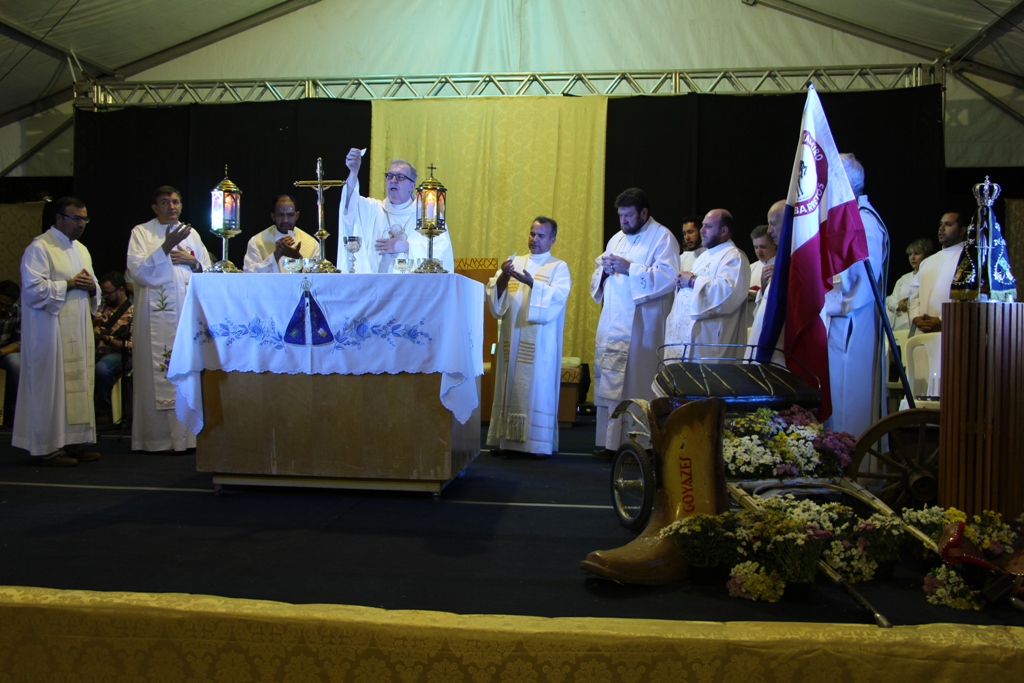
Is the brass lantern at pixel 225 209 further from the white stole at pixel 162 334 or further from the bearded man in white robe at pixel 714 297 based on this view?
the bearded man in white robe at pixel 714 297

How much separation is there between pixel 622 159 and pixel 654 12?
184 cm

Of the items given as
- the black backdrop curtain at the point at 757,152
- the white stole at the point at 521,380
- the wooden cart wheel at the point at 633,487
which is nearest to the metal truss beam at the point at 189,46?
the black backdrop curtain at the point at 757,152

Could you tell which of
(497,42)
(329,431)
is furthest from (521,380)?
(497,42)

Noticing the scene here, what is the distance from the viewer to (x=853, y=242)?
3.66 m

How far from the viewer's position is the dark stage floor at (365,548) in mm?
2510

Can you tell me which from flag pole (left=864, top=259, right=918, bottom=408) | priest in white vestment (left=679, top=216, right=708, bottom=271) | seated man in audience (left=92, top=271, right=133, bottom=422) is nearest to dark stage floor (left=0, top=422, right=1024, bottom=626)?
flag pole (left=864, top=259, right=918, bottom=408)

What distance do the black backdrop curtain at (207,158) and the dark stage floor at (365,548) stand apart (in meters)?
5.47

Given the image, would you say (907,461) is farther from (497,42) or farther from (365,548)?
(497,42)

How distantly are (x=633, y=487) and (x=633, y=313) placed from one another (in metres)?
2.46

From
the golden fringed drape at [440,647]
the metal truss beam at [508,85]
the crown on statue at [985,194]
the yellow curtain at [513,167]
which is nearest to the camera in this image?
the golden fringed drape at [440,647]

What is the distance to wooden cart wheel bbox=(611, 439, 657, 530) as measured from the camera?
3.42 m

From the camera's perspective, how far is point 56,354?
542 cm

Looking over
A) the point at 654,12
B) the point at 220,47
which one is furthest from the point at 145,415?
the point at 654,12

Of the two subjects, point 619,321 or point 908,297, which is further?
point 908,297
